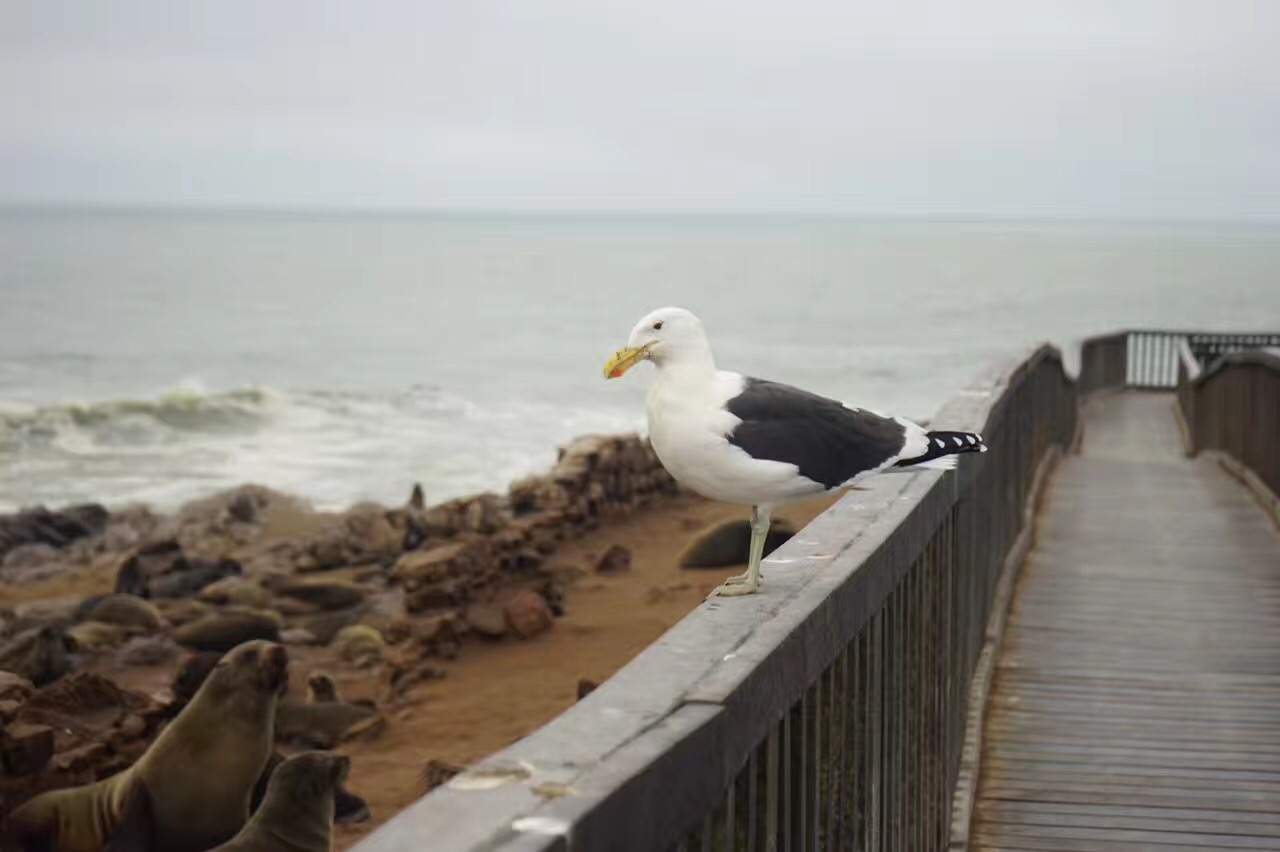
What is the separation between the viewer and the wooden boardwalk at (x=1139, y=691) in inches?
199

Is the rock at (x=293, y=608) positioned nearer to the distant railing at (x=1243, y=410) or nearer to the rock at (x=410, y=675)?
the rock at (x=410, y=675)

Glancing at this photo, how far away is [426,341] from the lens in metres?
76.7

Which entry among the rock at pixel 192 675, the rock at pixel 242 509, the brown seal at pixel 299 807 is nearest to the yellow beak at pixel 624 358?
the brown seal at pixel 299 807

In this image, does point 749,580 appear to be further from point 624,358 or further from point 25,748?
point 25,748

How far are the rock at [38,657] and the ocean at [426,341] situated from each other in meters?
7.05

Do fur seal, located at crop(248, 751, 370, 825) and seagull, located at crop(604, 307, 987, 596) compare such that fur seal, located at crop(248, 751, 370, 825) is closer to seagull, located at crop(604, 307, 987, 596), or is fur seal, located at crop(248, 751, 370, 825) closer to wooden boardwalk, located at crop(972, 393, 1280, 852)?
wooden boardwalk, located at crop(972, 393, 1280, 852)

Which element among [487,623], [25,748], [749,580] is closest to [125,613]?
[487,623]

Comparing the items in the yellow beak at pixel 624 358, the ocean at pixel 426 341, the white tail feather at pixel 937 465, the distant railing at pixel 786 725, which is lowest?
the ocean at pixel 426 341

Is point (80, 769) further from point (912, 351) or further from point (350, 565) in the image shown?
point (912, 351)

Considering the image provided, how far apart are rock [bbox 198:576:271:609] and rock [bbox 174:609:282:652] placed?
4.04 feet

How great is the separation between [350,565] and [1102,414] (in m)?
12.0

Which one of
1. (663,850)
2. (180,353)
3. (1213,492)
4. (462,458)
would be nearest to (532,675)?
(1213,492)

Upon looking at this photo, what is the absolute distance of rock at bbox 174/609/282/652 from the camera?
1250cm

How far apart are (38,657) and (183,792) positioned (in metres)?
4.91
